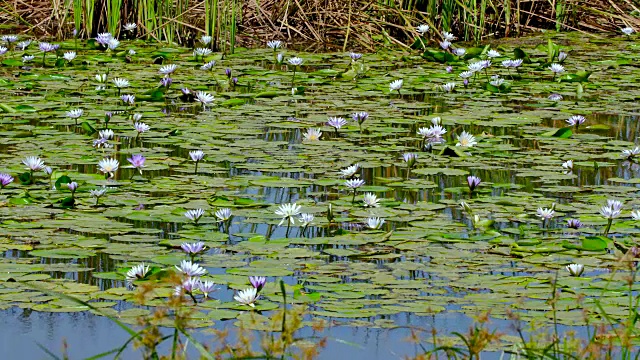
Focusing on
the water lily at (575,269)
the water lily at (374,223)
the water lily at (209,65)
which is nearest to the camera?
the water lily at (575,269)

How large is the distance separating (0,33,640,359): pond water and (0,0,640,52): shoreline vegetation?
1.30 m

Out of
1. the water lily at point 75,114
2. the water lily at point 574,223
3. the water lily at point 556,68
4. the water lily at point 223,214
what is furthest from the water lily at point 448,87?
the water lily at point 223,214

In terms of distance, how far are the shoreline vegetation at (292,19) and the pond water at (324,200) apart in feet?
4.26

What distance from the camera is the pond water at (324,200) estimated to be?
298 centimetres

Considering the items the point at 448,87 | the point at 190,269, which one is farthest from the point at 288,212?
the point at 448,87

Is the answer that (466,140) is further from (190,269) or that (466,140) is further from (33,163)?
(190,269)

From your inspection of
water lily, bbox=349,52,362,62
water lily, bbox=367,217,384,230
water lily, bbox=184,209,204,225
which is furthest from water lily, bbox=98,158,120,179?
water lily, bbox=349,52,362,62

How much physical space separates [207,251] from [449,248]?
32.2 inches

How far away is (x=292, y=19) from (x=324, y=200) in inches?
205

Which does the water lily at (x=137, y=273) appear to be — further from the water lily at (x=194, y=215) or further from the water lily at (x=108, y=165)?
the water lily at (x=108, y=165)

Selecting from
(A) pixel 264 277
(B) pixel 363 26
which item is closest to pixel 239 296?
(A) pixel 264 277

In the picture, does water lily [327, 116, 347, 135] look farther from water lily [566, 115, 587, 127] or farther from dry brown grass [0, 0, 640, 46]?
dry brown grass [0, 0, 640, 46]

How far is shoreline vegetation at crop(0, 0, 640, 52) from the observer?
8.45 m

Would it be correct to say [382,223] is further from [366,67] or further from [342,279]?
[366,67]
